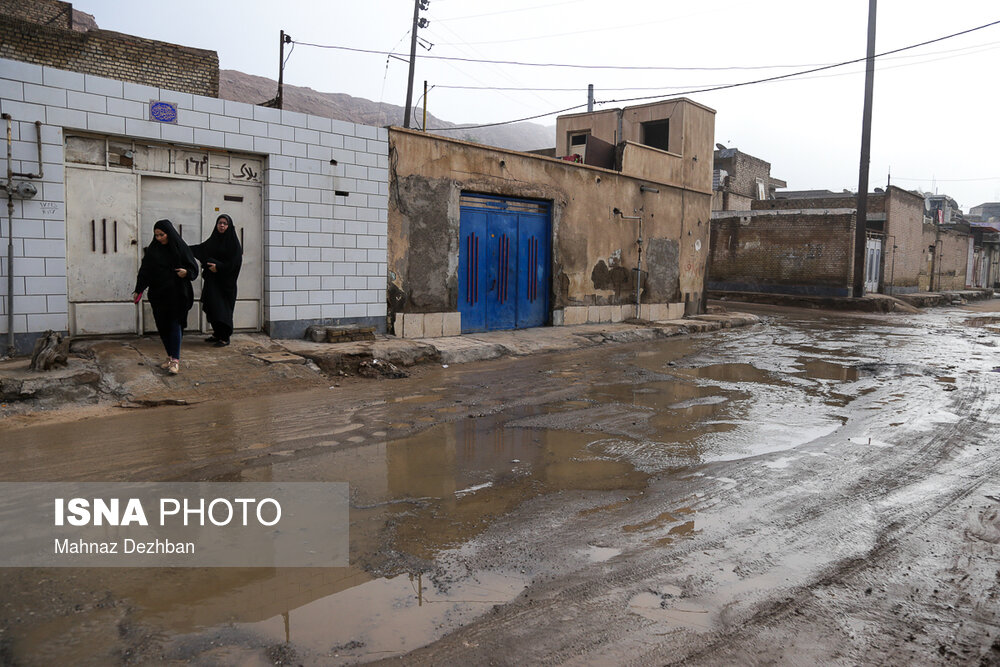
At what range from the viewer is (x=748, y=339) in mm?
12836

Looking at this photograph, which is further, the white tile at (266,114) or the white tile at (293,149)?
the white tile at (293,149)

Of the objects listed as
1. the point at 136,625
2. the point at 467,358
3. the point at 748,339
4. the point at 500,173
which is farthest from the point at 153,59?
the point at 136,625

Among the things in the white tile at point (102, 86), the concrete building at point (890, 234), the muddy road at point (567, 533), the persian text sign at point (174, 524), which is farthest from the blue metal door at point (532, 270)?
the concrete building at point (890, 234)

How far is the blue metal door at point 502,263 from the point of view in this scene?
11.0 m

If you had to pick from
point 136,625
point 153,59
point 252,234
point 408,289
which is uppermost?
point 153,59

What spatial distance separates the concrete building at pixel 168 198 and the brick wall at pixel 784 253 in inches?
→ 804

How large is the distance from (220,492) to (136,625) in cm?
142

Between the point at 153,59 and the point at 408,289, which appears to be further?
the point at 153,59

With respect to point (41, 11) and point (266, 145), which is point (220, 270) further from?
point (41, 11)

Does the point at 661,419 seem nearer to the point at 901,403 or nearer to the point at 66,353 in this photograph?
the point at 901,403

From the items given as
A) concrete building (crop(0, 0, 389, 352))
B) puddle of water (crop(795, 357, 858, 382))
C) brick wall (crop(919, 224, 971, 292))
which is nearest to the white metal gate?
concrete building (crop(0, 0, 389, 352))

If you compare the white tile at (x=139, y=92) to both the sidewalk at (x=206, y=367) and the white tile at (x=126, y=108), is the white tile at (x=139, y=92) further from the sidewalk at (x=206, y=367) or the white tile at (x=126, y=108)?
the sidewalk at (x=206, y=367)

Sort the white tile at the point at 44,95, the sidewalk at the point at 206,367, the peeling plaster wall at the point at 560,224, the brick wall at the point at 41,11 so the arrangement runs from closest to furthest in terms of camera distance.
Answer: the sidewalk at the point at 206,367 < the white tile at the point at 44,95 < the peeling plaster wall at the point at 560,224 < the brick wall at the point at 41,11

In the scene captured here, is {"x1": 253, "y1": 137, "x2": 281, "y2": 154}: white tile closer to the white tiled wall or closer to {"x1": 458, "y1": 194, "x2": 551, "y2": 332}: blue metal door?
the white tiled wall
